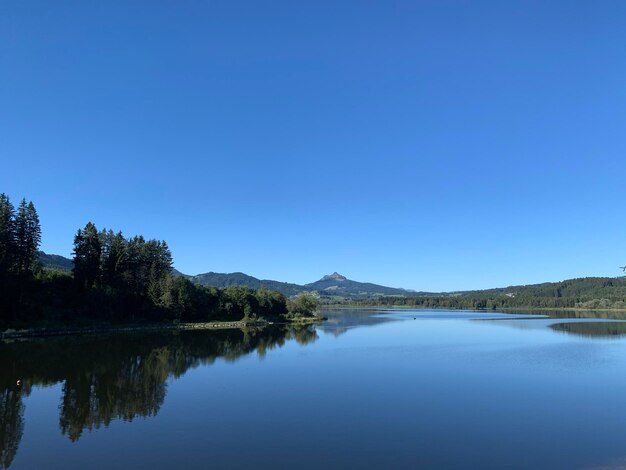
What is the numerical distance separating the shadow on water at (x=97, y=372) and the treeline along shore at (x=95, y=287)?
35.7ft

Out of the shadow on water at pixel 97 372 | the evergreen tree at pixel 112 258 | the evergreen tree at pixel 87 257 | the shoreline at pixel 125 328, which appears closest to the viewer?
the shadow on water at pixel 97 372

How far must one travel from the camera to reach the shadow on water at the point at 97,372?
2158 centimetres

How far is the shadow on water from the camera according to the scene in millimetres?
21578

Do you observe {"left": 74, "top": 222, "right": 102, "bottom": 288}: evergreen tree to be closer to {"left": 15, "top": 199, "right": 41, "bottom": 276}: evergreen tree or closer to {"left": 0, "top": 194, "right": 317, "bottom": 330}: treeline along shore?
{"left": 0, "top": 194, "right": 317, "bottom": 330}: treeline along shore

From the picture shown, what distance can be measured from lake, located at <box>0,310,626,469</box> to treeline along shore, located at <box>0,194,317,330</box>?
67.8ft

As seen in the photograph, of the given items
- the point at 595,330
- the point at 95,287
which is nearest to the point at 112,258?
the point at 95,287

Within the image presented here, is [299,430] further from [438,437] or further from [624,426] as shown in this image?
[624,426]

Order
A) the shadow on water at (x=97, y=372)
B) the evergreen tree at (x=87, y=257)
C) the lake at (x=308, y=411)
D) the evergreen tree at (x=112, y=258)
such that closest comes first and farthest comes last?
→ the lake at (x=308, y=411), the shadow on water at (x=97, y=372), the evergreen tree at (x=87, y=257), the evergreen tree at (x=112, y=258)

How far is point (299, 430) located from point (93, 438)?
848 centimetres

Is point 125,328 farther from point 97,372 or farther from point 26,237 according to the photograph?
point 97,372

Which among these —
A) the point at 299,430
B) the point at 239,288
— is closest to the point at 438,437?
the point at 299,430

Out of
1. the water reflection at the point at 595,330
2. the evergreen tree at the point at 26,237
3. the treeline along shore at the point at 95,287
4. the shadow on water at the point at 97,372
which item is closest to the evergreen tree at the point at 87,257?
the treeline along shore at the point at 95,287

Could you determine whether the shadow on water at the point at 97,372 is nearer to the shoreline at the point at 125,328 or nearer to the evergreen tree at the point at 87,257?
the shoreline at the point at 125,328

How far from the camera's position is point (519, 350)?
165ft
